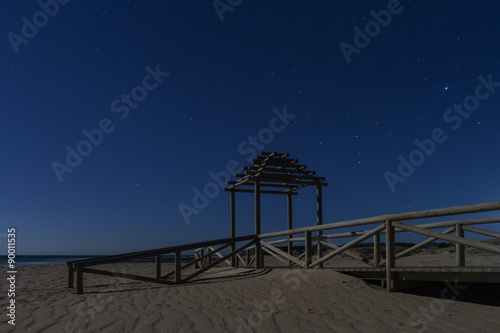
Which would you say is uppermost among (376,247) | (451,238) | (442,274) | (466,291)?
(451,238)

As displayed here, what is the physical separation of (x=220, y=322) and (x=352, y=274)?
361cm

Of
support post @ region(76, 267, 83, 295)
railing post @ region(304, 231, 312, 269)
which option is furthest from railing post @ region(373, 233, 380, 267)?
support post @ region(76, 267, 83, 295)

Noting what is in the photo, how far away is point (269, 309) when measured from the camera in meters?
5.30

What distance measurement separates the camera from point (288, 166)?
40.5 ft

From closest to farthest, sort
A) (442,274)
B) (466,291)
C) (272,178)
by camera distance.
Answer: (442,274), (466,291), (272,178)

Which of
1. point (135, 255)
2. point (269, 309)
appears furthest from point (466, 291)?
point (135, 255)

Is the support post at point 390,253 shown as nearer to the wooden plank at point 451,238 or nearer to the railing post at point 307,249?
the wooden plank at point 451,238

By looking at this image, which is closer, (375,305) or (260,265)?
(375,305)

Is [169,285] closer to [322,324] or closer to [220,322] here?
[220,322]

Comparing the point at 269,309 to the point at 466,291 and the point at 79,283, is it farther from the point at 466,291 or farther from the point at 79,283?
the point at 79,283

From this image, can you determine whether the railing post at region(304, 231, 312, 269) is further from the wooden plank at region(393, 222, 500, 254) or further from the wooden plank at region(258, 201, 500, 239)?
the wooden plank at region(393, 222, 500, 254)

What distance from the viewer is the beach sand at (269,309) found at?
4.57 m

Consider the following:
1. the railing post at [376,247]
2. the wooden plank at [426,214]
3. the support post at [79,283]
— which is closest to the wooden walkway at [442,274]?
the railing post at [376,247]

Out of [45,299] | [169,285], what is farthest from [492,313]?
[45,299]
